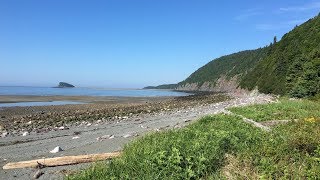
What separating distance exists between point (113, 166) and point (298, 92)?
117 ft

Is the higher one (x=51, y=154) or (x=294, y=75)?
(x=294, y=75)

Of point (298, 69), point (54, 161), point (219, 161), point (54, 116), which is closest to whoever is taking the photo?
point (219, 161)

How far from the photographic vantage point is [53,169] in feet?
35.9

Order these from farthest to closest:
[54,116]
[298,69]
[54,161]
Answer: [298,69]
[54,116]
[54,161]

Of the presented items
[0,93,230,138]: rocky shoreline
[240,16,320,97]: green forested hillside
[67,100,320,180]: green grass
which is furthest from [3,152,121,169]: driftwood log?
[240,16,320,97]: green forested hillside

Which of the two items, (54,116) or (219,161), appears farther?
(54,116)

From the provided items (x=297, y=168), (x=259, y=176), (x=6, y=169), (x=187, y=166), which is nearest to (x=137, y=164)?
(x=187, y=166)

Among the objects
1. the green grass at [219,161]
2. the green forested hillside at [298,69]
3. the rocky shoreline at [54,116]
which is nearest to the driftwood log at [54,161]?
the green grass at [219,161]

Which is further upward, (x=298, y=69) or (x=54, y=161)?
(x=298, y=69)

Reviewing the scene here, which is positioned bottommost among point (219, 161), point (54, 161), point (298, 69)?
point (54, 161)

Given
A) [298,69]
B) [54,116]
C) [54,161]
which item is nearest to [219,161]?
[54,161]

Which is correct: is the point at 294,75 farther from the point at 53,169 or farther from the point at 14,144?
the point at 53,169

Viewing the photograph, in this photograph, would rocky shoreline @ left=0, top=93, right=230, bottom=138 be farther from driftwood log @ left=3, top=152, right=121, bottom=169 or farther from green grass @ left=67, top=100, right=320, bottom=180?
green grass @ left=67, top=100, right=320, bottom=180

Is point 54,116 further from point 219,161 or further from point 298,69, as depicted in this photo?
point 298,69
